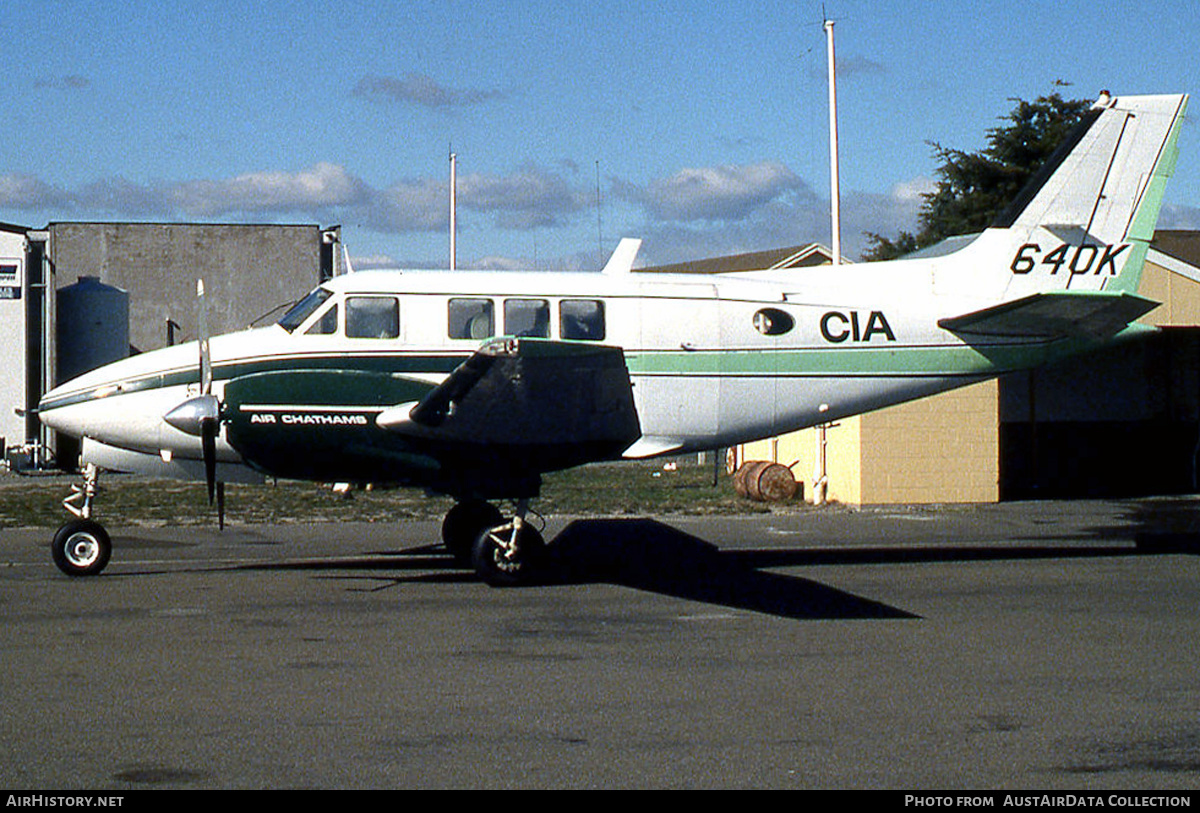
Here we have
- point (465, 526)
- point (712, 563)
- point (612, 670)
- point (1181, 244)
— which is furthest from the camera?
point (1181, 244)

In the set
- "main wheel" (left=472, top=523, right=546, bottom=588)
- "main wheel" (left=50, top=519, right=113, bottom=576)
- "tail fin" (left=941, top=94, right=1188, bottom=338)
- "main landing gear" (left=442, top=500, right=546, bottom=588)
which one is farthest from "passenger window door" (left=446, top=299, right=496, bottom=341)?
"tail fin" (left=941, top=94, right=1188, bottom=338)

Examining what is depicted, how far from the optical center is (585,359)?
1080cm

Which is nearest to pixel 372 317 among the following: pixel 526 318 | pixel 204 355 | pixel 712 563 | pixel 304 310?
pixel 304 310

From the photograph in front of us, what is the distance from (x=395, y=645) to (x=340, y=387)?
369 cm

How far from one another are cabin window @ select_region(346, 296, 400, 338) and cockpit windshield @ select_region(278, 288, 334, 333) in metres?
0.27

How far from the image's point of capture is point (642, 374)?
43.4 ft

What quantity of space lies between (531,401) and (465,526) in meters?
3.10

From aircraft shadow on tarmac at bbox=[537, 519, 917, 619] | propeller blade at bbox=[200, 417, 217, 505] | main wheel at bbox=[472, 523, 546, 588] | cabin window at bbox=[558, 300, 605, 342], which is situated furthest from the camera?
cabin window at bbox=[558, 300, 605, 342]

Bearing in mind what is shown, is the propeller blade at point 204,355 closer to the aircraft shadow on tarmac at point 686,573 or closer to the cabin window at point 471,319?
the cabin window at point 471,319

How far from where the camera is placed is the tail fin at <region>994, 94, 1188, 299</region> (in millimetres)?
14258

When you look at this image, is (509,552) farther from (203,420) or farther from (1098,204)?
(1098,204)

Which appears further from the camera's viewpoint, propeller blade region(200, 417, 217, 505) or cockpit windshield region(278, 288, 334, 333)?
cockpit windshield region(278, 288, 334, 333)

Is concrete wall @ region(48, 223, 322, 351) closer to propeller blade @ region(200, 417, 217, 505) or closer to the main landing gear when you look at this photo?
propeller blade @ region(200, 417, 217, 505)

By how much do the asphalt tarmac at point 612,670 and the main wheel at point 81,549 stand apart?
6.9 inches
